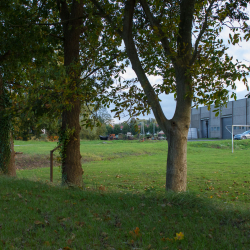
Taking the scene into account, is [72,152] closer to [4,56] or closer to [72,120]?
[72,120]

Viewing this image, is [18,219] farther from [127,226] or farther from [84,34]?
[84,34]

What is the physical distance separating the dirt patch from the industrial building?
29489 millimetres

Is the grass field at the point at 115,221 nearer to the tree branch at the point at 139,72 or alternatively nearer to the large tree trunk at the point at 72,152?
the tree branch at the point at 139,72

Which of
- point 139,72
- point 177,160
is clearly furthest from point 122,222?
point 139,72

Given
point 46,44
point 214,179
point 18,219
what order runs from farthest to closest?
point 214,179 < point 46,44 < point 18,219

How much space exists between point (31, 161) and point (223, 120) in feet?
143

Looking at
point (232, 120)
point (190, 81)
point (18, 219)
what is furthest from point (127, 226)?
point (232, 120)

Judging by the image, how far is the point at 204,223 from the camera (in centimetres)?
416

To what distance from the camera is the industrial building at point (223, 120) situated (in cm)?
4834

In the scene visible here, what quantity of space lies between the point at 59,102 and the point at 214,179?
881cm

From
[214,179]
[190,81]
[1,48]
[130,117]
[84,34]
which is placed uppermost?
[84,34]

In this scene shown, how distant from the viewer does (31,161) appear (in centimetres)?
2198

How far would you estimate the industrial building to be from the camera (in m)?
48.3

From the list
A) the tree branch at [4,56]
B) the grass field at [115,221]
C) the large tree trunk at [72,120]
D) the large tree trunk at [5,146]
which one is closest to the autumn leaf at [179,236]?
the grass field at [115,221]
